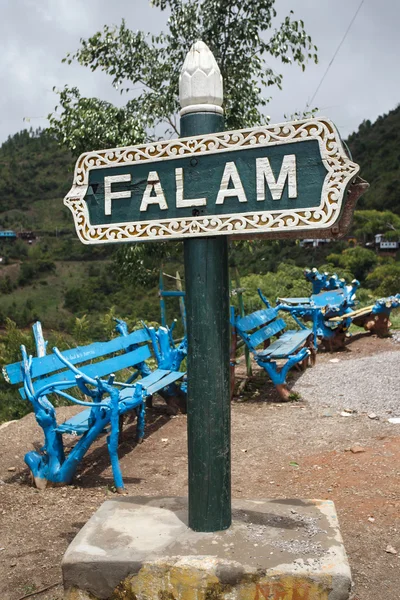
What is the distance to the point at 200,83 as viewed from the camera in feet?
7.84

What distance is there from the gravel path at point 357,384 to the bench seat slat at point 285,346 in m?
0.53

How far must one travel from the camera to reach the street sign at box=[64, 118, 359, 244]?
2184 millimetres

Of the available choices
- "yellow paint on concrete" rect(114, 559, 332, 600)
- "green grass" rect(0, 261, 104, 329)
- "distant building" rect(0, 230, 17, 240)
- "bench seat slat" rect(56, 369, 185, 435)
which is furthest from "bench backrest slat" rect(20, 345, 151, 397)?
"distant building" rect(0, 230, 17, 240)

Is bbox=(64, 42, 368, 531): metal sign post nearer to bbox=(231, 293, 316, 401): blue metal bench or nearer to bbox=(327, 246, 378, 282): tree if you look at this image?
bbox=(231, 293, 316, 401): blue metal bench

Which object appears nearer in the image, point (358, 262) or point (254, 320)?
point (254, 320)

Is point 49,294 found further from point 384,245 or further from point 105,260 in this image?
point 384,245

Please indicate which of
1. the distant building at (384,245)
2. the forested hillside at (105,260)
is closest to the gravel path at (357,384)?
the forested hillside at (105,260)

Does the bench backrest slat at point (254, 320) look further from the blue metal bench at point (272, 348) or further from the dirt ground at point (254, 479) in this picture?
the dirt ground at point (254, 479)

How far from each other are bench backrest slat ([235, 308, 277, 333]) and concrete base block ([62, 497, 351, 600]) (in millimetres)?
4916

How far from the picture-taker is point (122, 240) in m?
2.43

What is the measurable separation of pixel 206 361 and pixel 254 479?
9.33 feet

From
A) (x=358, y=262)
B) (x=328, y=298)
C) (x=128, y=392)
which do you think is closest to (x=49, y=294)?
(x=358, y=262)

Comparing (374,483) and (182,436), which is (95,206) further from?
(182,436)

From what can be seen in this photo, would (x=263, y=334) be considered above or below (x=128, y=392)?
above
